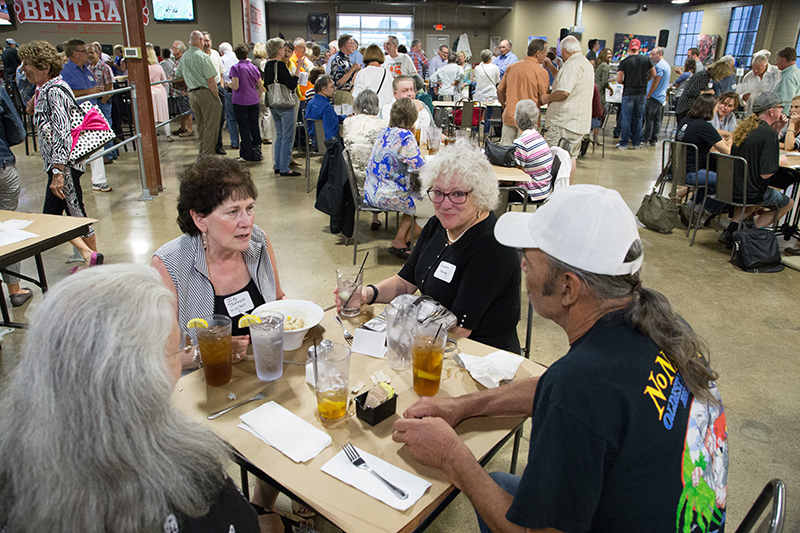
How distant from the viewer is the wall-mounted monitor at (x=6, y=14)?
12.8m

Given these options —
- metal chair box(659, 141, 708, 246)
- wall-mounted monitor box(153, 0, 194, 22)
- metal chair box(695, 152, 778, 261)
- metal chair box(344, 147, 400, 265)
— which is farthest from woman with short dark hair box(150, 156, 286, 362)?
wall-mounted monitor box(153, 0, 194, 22)

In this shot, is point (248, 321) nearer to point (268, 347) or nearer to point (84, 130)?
point (268, 347)

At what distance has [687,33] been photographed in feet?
62.4

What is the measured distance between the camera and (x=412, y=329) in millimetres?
1485

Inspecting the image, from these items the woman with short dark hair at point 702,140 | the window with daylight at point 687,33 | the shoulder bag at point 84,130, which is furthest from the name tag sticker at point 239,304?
the window with daylight at point 687,33

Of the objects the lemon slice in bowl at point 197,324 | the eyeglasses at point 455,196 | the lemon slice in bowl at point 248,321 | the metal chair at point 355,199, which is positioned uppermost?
the eyeglasses at point 455,196

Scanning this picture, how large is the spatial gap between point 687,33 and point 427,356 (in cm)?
2241

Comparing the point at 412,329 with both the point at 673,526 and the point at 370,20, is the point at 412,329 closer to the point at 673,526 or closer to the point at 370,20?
the point at 673,526

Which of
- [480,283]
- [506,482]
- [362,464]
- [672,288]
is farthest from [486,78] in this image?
[362,464]

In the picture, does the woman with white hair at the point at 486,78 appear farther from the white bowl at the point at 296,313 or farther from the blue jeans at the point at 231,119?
the white bowl at the point at 296,313

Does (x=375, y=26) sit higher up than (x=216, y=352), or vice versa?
(x=375, y=26)

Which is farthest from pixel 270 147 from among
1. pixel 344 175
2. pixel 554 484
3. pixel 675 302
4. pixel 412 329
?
pixel 554 484

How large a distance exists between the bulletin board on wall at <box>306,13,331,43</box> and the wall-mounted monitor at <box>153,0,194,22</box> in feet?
16.6

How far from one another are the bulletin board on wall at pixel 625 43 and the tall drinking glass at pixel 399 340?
20676mm
